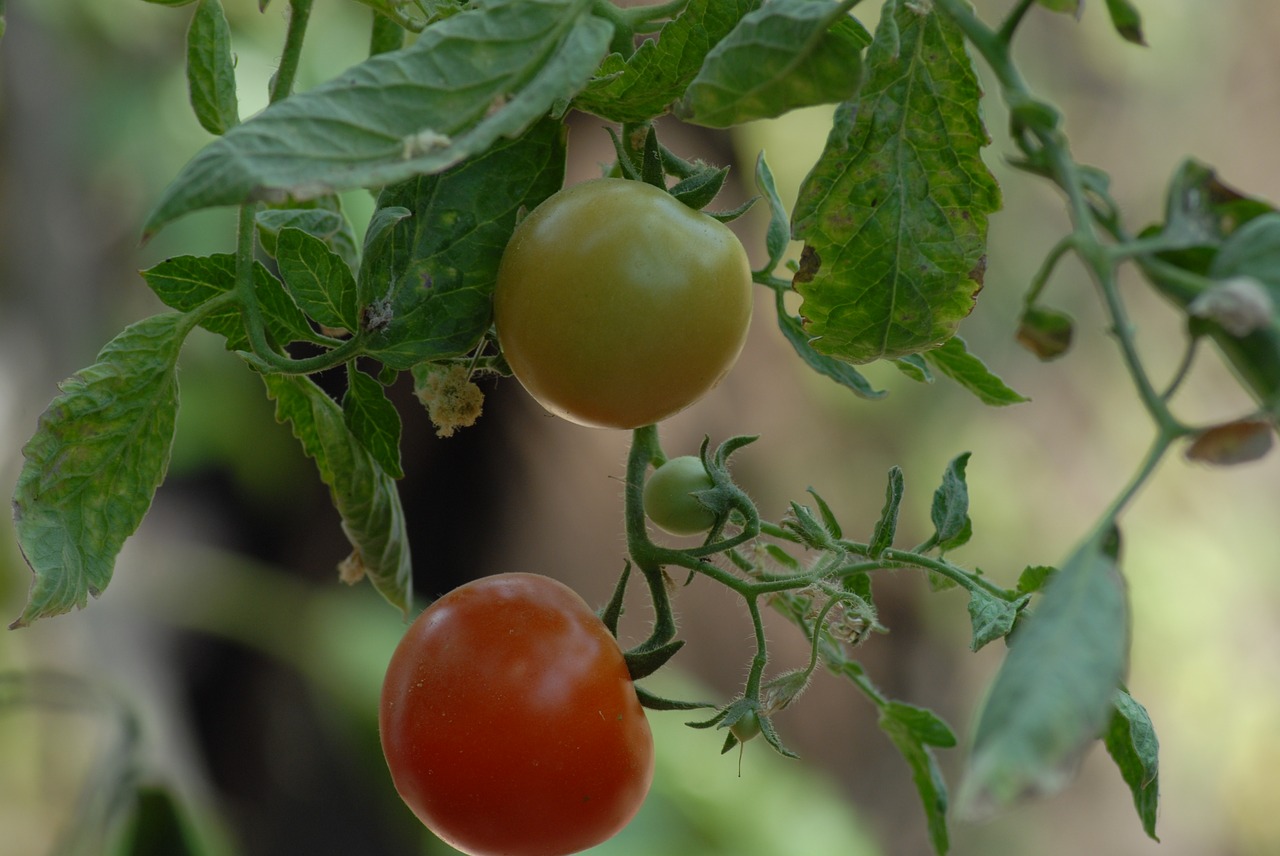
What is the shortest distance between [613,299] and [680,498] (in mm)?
130

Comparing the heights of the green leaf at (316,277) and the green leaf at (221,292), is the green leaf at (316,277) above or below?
above

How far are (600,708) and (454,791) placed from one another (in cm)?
8

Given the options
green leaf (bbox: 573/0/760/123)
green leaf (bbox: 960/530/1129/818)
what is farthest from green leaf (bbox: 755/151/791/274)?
green leaf (bbox: 960/530/1129/818)

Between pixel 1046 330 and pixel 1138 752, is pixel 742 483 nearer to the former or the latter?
pixel 1138 752

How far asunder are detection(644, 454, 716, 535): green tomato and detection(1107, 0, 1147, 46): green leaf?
0.91 ft

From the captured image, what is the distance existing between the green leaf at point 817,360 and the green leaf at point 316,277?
228 millimetres

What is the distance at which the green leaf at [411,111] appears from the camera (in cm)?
36

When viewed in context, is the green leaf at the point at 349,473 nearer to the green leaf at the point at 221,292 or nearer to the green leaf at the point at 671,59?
the green leaf at the point at 221,292

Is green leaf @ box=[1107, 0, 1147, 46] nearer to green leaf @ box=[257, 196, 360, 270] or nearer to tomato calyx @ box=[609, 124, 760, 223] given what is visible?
tomato calyx @ box=[609, 124, 760, 223]

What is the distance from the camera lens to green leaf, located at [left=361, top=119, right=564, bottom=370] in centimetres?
51

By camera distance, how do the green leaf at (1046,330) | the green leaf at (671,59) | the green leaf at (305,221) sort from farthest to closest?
the green leaf at (305,221) → the green leaf at (671,59) → the green leaf at (1046,330)

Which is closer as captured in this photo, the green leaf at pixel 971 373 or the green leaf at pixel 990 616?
the green leaf at pixel 990 616

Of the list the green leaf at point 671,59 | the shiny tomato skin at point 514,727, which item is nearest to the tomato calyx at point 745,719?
the shiny tomato skin at point 514,727

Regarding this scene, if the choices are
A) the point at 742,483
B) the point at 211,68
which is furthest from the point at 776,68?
the point at 742,483
